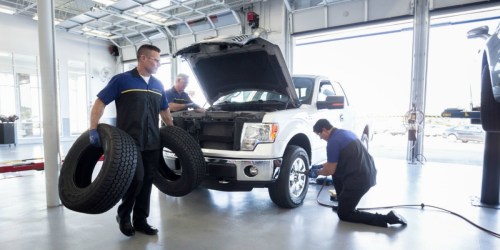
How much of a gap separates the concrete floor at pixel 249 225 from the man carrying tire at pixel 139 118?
235 mm

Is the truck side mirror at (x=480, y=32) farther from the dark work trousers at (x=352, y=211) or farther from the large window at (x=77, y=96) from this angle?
the large window at (x=77, y=96)

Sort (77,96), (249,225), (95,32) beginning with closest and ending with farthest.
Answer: (249,225), (95,32), (77,96)

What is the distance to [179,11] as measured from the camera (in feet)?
32.4

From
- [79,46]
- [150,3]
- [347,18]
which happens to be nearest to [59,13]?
[79,46]

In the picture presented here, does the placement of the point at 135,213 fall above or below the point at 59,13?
below

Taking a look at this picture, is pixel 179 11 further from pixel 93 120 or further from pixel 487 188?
pixel 487 188

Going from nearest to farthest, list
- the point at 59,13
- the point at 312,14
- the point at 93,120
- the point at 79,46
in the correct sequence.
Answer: the point at 93,120, the point at 312,14, the point at 59,13, the point at 79,46

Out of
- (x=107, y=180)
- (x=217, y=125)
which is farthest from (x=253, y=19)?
(x=107, y=180)

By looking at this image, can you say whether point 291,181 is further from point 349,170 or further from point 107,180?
point 107,180

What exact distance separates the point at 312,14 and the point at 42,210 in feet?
24.1

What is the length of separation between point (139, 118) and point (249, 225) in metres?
1.47

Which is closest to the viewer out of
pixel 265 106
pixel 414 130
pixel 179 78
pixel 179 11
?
pixel 265 106

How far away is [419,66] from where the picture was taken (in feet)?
22.3

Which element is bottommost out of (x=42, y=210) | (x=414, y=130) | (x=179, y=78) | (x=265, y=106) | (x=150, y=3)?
(x=42, y=210)
